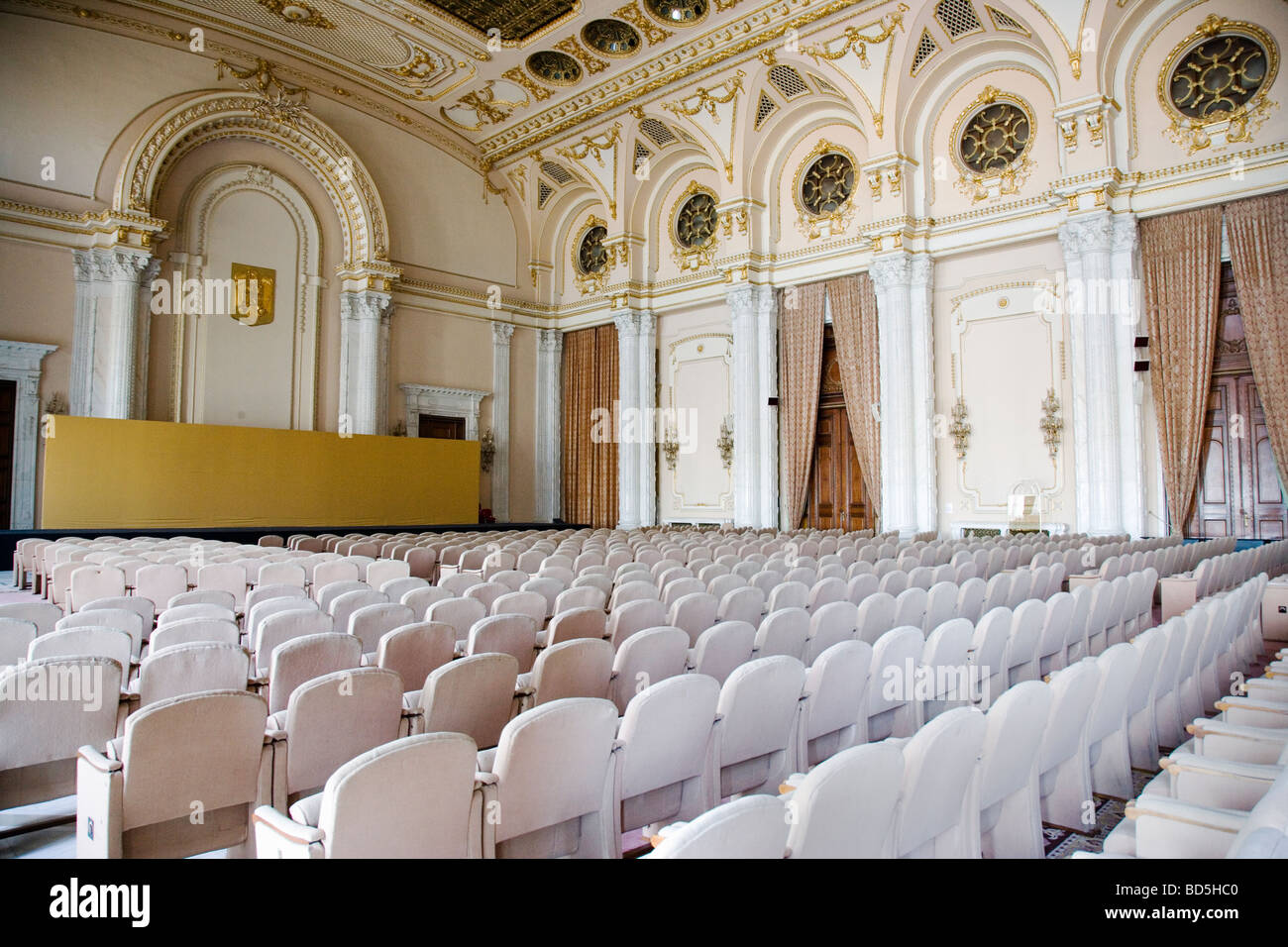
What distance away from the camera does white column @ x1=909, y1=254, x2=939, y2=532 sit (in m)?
12.8

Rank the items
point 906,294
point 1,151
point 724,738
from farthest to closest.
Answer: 1. point 906,294
2. point 1,151
3. point 724,738

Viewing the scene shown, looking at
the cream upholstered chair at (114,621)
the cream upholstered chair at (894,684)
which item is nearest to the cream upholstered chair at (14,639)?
the cream upholstered chair at (114,621)

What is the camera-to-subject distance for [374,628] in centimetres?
398

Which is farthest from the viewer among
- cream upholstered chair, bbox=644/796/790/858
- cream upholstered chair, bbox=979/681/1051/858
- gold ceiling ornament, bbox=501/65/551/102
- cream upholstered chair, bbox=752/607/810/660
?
gold ceiling ornament, bbox=501/65/551/102

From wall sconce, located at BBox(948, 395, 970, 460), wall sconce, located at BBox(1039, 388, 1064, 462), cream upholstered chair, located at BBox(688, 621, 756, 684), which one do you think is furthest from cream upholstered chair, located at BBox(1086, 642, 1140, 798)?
wall sconce, located at BBox(948, 395, 970, 460)

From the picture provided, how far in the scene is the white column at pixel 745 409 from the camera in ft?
49.0

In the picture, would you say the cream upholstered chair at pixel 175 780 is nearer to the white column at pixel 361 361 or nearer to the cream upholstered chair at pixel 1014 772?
the cream upholstered chair at pixel 1014 772

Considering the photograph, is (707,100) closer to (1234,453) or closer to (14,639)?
(1234,453)

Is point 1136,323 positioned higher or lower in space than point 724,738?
higher

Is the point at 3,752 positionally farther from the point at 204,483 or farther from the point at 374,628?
the point at 204,483

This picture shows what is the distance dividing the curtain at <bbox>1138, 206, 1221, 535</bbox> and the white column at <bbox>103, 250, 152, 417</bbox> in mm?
15764

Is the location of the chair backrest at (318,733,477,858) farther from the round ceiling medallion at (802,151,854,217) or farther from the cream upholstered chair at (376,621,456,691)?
the round ceiling medallion at (802,151,854,217)

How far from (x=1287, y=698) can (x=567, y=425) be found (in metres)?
16.8
